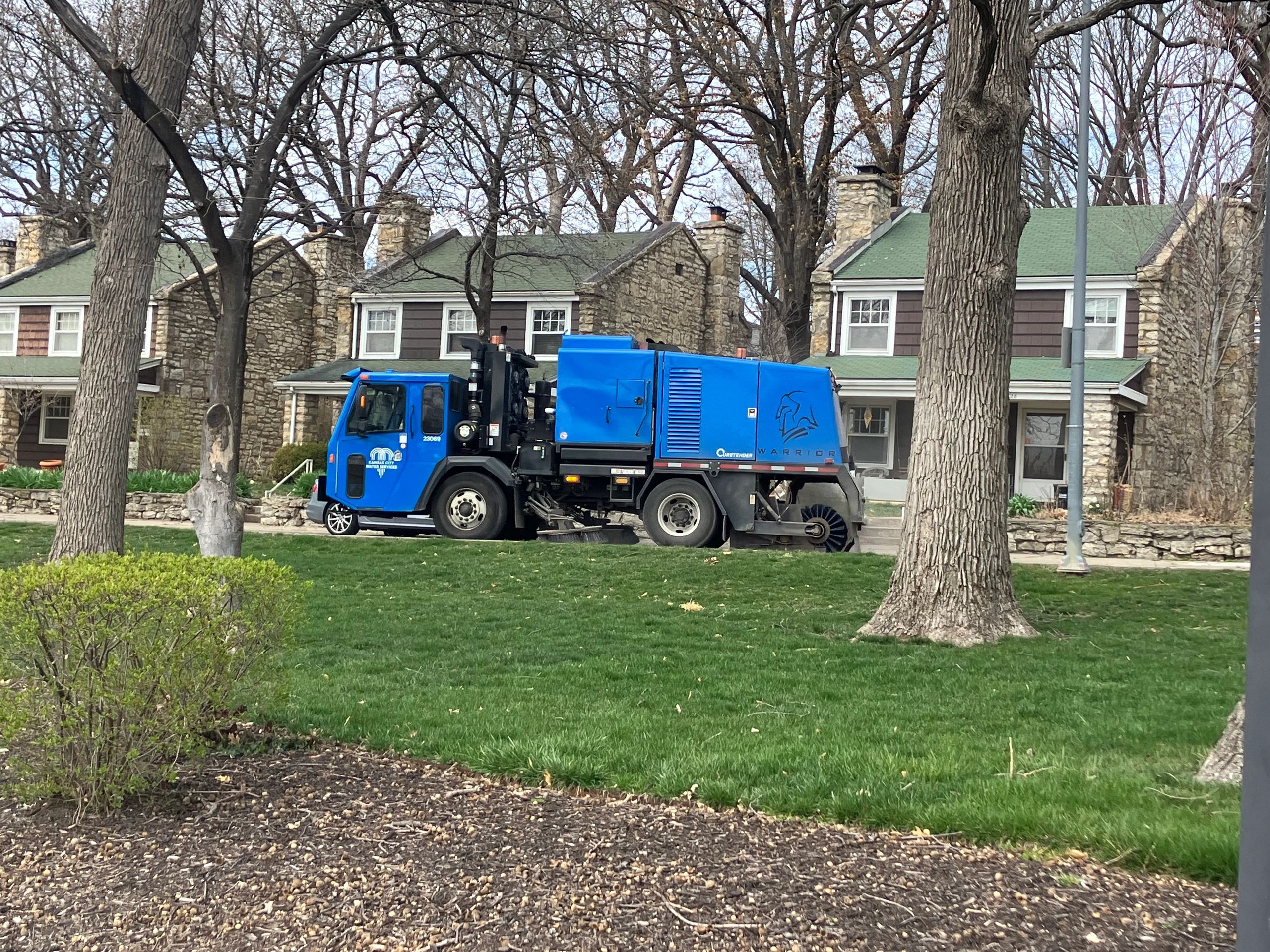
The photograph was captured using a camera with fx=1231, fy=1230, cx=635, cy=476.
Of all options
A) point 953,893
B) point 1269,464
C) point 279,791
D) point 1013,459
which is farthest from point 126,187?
point 1013,459

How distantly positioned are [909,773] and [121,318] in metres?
7.70

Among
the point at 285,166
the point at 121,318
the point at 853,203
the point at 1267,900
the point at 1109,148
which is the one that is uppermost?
the point at 1109,148

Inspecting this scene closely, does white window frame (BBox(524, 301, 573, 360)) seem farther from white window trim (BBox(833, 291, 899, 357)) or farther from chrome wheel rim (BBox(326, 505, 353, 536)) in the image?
chrome wheel rim (BBox(326, 505, 353, 536))

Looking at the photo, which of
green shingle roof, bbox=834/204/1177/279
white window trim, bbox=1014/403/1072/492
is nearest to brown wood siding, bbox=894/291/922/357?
green shingle roof, bbox=834/204/1177/279

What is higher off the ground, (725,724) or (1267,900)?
(1267,900)

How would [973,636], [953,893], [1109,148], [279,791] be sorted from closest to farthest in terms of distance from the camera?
[953,893] < [279,791] < [973,636] < [1109,148]

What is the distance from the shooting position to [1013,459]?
2658 cm

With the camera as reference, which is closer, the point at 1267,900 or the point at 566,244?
the point at 1267,900

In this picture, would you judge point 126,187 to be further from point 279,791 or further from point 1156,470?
point 1156,470

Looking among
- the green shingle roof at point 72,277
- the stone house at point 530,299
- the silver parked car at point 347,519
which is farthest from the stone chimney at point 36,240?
the silver parked car at point 347,519

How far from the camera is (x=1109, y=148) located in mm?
34844

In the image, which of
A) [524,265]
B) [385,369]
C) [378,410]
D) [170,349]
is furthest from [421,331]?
[378,410]

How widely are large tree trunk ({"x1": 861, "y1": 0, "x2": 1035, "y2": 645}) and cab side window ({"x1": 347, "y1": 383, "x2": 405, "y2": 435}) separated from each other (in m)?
10.6

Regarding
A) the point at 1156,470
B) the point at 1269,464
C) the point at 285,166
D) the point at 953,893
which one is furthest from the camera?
the point at 1156,470
